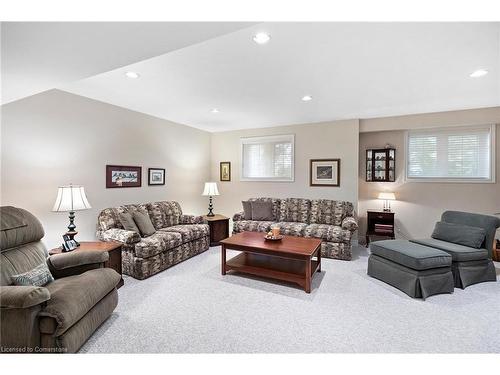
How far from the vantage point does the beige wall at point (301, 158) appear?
15.1 feet

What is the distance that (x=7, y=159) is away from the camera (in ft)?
8.48

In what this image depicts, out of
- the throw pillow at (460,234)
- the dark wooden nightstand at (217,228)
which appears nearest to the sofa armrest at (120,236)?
the dark wooden nightstand at (217,228)

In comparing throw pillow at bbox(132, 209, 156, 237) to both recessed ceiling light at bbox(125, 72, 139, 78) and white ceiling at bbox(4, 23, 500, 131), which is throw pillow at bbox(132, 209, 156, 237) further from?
recessed ceiling light at bbox(125, 72, 139, 78)

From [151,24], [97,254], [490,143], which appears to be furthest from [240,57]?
[490,143]

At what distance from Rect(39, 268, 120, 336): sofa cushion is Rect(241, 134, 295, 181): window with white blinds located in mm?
3811

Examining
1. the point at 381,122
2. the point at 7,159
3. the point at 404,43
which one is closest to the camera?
the point at 404,43

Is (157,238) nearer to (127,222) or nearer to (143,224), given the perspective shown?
(143,224)

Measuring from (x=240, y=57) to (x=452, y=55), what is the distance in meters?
1.97

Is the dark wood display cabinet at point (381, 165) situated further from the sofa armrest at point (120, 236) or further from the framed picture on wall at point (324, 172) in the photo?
the sofa armrest at point (120, 236)

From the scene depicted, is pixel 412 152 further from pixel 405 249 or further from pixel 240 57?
pixel 240 57

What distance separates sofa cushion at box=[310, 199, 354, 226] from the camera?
4.39m

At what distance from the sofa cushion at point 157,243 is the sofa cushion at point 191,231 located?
12cm

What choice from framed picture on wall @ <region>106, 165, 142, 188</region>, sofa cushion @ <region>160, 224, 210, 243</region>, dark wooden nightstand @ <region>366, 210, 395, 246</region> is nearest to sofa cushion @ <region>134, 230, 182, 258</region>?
sofa cushion @ <region>160, 224, 210, 243</region>

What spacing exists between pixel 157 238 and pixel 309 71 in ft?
9.46
